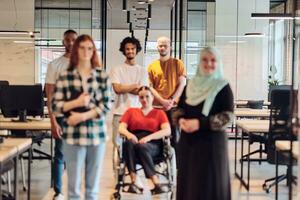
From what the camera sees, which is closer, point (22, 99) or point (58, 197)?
point (58, 197)

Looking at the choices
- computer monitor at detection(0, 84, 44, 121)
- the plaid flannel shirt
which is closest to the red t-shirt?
the plaid flannel shirt

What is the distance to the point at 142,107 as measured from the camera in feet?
16.3

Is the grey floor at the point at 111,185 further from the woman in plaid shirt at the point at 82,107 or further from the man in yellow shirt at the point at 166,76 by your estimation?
the woman in plaid shirt at the point at 82,107

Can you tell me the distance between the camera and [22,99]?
20.1 ft

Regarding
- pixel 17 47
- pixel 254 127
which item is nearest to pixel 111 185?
pixel 254 127

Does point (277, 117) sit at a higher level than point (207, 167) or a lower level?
higher

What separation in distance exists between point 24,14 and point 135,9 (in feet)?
11.0

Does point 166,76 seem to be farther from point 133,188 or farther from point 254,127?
point 133,188

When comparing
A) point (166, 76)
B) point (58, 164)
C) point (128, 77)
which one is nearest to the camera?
point (58, 164)

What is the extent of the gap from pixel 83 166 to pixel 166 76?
201 cm

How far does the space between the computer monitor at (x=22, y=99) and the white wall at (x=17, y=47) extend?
18.5 ft

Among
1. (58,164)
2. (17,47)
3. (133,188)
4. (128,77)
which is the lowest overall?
(133,188)

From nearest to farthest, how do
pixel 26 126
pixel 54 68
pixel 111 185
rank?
pixel 54 68 < pixel 26 126 < pixel 111 185

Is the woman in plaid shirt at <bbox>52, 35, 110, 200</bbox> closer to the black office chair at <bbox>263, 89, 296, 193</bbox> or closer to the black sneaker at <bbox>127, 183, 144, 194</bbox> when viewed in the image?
the black sneaker at <bbox>127, 183, 144, 194</bbox>
